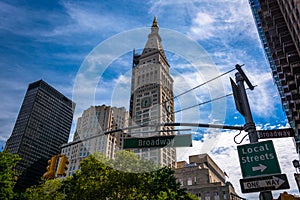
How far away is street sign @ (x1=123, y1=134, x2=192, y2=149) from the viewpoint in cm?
762

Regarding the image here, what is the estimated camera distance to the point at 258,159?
6.03 meters

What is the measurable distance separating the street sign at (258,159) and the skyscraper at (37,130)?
14922cm

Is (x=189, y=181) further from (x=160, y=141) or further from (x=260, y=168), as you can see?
(x=260, y=168)

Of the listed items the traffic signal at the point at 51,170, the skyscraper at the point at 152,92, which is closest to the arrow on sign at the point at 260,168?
the skyscraper at the point at 152,92

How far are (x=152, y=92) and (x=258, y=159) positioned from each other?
12.3 feet

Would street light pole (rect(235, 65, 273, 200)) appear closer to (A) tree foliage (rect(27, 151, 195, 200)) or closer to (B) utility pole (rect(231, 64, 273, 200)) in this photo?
(B) utility pole (rect(231, 64, 273, 200))

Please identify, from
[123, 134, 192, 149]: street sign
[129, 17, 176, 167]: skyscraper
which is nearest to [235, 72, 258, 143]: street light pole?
[123, 134, 192, 149]: street sign

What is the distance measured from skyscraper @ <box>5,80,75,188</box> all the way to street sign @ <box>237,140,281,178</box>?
490ft

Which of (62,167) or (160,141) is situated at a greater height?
(160,141)

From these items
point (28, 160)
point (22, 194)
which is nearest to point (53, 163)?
point (22, 194)

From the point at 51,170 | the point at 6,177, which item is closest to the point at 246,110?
the point at 51,170

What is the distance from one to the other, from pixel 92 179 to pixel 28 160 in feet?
459

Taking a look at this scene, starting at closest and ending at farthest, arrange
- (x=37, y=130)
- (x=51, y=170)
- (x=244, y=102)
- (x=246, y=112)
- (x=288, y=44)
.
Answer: (x=246, y=112), (x=244, y=102), (x=51, y=170), (x=288, y=44), (x=37, y=130)

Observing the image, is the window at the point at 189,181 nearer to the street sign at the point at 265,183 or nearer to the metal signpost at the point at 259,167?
the metal signpost at the point at 259,167
